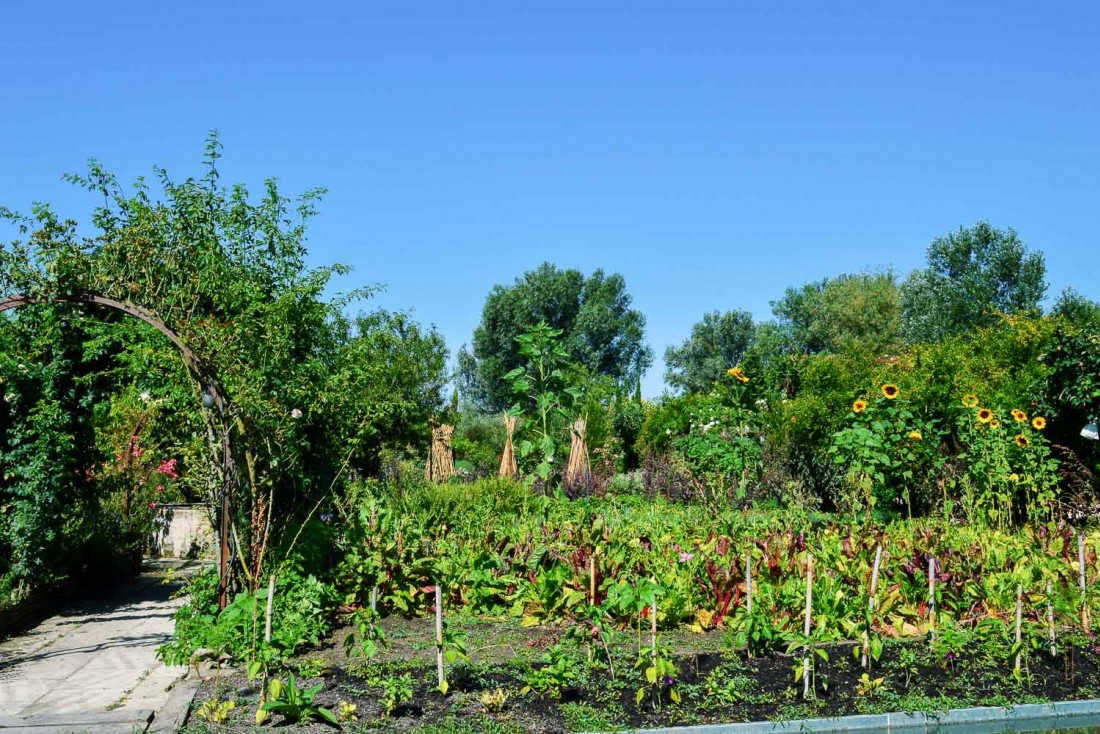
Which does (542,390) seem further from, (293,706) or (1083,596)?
(293,706)

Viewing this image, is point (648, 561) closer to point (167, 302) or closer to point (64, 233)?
point (167, 302)

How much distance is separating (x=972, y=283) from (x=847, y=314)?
6927mm

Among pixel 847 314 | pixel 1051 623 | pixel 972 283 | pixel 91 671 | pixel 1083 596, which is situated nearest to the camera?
pixel 1051 623

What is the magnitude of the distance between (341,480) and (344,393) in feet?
2.74

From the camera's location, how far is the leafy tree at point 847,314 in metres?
35.4

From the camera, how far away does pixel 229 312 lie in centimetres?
786

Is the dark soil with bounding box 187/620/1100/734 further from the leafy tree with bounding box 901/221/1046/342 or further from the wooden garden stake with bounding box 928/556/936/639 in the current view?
the leafy tree with bounding box 901/221/1046/342

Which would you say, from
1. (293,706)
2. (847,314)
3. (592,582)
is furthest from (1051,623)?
(847,314)

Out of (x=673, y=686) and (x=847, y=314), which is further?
(x=847, y=314)

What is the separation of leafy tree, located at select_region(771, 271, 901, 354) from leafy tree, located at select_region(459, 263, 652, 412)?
711 centimetres

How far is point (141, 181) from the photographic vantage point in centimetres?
834

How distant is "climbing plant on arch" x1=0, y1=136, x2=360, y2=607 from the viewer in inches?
233

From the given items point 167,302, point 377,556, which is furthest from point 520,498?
point 167,302

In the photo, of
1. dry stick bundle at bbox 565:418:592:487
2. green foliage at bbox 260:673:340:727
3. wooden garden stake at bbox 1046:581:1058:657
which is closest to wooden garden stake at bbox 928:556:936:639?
wooden garden stake at bbox 1046:581:1058:657
